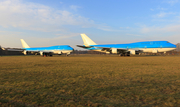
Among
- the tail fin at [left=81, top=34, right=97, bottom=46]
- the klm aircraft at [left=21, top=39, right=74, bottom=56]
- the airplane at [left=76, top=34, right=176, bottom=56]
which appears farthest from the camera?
the klm aircraft at [left=21, top=39, right=74, bottom=56]

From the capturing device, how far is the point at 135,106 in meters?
2.71

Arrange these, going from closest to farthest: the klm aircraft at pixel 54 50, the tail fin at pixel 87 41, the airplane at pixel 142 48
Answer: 1. the airplane at pixel 142 48
2. the tail fin at pixel 87 41
3. the klm aircraft at pixel 54 50

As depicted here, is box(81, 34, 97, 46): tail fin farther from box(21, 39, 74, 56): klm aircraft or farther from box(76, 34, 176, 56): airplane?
box(21, 39, 74, 56): klm aircraft

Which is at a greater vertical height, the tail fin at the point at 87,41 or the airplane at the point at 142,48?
the tail fin at the point at 87,41

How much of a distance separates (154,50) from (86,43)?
1947 centimetres

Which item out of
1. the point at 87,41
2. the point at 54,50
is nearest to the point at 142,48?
the point at 87,41

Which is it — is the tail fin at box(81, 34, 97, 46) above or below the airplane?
above

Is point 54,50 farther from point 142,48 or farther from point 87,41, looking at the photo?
point 142,48

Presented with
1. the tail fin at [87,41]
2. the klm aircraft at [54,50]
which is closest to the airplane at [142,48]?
Result: the tail fin at [87,41]

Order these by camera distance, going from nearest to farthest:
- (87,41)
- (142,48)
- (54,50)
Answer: (142,48), (87,41), (54,50)

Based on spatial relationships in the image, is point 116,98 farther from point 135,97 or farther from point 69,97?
point 69,97

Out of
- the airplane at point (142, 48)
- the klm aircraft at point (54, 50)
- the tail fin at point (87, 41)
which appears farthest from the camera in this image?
the klm aircraft at point (54, 50)

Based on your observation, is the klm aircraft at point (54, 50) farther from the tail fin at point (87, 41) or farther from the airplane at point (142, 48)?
the airplane at point (142, 48)

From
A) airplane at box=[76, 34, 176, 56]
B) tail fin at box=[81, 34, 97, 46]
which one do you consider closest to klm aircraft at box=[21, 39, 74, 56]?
tail fin at box=[81, 34, 97, 46]
